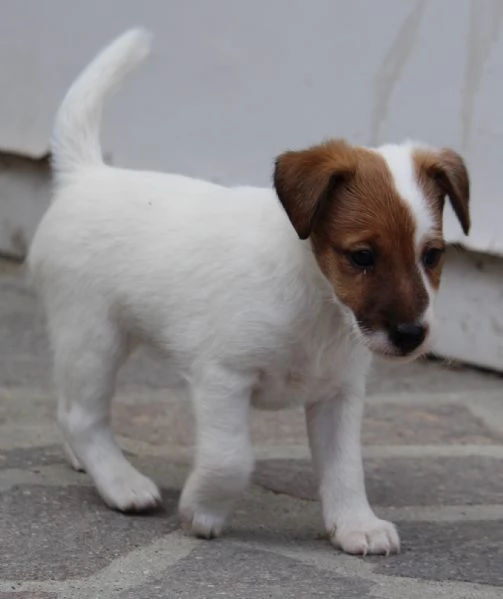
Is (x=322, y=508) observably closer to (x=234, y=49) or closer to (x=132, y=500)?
(x=132, y=500)

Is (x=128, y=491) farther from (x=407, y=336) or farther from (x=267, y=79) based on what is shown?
(x=267, y=79)

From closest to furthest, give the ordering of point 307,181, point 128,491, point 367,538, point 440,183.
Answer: point 307,181
point 440,183
point 367,538
point 128,491

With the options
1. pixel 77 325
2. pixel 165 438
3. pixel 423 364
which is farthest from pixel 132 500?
pixel 423 364

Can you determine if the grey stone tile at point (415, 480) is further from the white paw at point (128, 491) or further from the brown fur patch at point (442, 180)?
the brown fur patch at point (442, 180)

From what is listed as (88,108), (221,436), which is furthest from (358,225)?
(88,108)

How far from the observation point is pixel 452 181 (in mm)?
3260

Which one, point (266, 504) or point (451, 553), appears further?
point (266, 504)

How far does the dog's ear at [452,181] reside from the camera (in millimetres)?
3248

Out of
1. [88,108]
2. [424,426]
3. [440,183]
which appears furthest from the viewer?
[424,426]

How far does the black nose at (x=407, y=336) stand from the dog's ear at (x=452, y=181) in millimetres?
414

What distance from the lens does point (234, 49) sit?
18.4 ft

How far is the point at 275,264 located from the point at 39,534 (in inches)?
33.9

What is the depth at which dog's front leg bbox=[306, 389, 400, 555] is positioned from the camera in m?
3.37

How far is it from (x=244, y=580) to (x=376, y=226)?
832 mm
